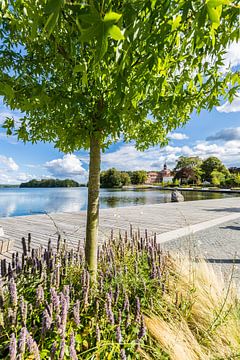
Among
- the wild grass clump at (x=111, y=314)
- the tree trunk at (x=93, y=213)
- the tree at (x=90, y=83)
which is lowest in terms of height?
the wild grass clump at (x=111, y=314)

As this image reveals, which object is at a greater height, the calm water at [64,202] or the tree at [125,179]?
the tree at [125,179]

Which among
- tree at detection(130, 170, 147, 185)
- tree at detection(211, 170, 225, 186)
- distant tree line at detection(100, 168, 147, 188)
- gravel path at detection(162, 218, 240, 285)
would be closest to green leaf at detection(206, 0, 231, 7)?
gravel path at detection(162, 218, 240, 285)

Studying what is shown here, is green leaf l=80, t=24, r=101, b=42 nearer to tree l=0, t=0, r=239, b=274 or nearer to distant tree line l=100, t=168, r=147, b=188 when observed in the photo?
tree l=0, t=0, r=239, b=274

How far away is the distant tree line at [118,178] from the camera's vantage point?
73.2 m

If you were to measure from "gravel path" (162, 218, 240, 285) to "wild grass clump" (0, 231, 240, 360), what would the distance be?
1226 millimetres

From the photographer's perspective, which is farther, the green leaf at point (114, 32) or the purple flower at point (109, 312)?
the purple flower at point (109, 312)

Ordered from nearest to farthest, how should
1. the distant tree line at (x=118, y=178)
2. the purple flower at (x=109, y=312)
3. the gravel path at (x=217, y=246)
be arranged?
the purple flower at (x=109, y=312)
the gravel path at (x=217, y=246)
the distant tree line at (x=118, y=178)

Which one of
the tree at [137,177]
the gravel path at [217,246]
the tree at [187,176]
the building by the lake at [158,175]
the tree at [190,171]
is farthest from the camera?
the building by the lake at [158,175]

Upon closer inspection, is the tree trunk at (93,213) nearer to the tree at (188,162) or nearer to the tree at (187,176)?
the tree at (187,176)

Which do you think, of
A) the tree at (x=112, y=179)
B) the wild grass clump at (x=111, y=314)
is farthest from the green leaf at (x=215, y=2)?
the tree at (x=112, y=179)

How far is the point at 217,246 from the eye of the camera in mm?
6102

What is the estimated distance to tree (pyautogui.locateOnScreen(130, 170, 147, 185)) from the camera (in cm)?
8850

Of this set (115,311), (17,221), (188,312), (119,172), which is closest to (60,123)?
(115,311)

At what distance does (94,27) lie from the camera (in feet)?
2.53
